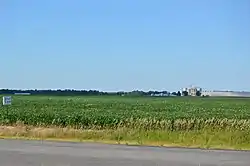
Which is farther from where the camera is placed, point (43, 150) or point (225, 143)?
point (225, 143)

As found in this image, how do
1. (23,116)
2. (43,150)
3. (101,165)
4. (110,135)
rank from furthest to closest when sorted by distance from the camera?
(23,116)
(110,135)
(43,150)
(101,165)

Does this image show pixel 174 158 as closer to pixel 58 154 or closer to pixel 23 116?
pixel 58 154

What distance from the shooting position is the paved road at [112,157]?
1291 cm

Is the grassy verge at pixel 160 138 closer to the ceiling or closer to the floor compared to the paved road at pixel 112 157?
closer to the floor

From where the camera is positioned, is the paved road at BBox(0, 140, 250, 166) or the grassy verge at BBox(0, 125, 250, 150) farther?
the grassy verge at BBox(0, 125, 250, 150)

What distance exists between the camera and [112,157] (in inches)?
561

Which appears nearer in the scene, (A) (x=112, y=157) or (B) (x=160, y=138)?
(A) (x=112, y=157)

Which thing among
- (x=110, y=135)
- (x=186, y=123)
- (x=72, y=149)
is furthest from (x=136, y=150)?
(x=186, y=123)

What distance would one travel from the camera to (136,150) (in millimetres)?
16562

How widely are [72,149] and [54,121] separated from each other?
20410 millimetres

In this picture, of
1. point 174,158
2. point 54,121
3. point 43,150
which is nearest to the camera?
point 174,158

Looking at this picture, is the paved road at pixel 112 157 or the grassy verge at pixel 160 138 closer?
the paved road at pixel 112 157

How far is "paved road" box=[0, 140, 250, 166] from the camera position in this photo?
1291 centimetres

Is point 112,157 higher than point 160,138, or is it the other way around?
point 112,157
